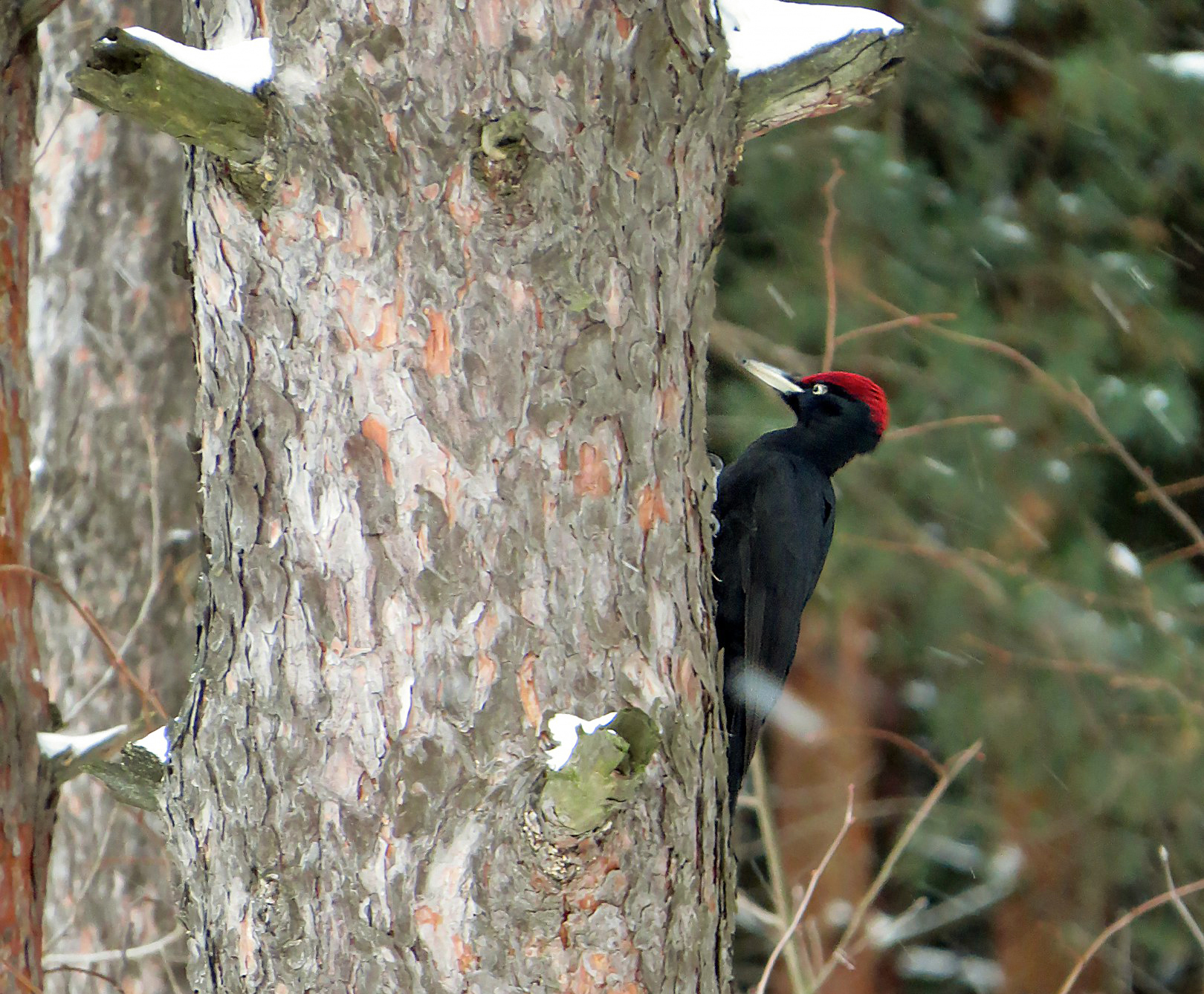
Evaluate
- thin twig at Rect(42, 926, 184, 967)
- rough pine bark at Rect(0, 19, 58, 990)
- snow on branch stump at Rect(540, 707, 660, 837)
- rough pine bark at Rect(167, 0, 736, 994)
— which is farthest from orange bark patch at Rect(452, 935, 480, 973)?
thin twig at Rect(42, 926, 184, 967)

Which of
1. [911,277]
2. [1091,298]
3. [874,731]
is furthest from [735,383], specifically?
[874,731]

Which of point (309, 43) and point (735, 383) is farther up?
point (309, 43)

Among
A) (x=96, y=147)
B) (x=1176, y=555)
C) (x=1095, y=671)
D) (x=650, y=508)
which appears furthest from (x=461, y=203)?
(x=1095, y=671)

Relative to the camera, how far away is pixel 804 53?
192 centimetres

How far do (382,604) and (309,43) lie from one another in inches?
27.7

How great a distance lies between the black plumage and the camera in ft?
9.42

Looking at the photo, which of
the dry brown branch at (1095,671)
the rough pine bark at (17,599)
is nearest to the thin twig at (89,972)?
the rough pine bark at (17,599)

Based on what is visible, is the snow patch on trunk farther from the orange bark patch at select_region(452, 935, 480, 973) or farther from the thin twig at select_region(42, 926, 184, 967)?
the thin twig at select_region(42, 926, 184, 967)

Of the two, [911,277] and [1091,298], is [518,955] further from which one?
[1091,298]

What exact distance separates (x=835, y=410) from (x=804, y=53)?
1645 millimetres

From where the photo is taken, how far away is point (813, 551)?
3.16 meters

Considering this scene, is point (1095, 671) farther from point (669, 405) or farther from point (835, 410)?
point (669, 405)

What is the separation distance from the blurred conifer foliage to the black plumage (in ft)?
4.84

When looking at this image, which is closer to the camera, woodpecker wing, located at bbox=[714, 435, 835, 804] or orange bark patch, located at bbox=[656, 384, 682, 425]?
orange bark patch, located at bbox=[656, 384, 682, 425]
